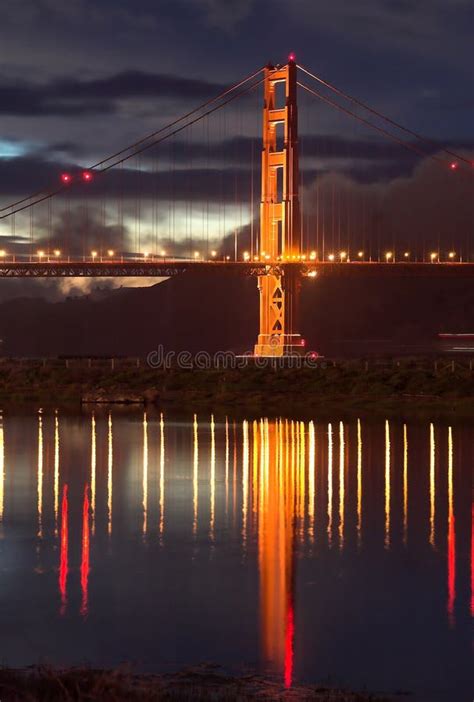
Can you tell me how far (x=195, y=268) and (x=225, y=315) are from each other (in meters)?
113

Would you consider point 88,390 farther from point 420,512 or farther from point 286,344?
point 420,512

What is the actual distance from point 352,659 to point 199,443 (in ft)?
45.5

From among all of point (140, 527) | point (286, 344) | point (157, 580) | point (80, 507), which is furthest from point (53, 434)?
point (286, 344)

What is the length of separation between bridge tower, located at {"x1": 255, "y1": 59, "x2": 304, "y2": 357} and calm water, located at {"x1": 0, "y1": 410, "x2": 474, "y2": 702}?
36.1m

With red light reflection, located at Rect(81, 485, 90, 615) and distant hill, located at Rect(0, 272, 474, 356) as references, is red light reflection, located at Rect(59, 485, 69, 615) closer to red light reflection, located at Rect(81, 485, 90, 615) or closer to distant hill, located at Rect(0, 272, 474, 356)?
red light reflection, located at Rect(81, 485, 90, 615)

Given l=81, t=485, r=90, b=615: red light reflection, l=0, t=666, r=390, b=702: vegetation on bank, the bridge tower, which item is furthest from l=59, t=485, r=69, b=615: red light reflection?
the bridge tower

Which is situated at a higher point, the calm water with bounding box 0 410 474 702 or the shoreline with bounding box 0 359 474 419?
the shoreline with bounding box 0 359 474 419

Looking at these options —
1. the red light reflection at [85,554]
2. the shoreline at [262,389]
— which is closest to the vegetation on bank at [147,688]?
the red light reflection at [85,554]

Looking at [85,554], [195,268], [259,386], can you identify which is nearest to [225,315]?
[195,268]

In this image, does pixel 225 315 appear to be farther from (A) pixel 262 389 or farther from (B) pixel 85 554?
(B) pixel 85 554

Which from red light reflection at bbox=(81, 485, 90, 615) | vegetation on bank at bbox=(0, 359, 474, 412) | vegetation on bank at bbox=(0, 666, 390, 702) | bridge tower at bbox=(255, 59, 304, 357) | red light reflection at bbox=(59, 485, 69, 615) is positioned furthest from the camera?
bridge tower at bbox=(255, 59, 304, 357)

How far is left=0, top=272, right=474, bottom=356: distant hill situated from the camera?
156 meters

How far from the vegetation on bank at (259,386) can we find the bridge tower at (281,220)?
544 inches

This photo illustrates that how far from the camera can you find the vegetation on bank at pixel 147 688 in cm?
679
